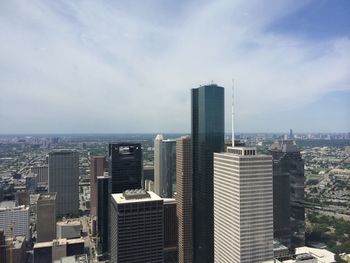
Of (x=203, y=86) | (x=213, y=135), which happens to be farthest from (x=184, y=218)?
(x=203, y=86)

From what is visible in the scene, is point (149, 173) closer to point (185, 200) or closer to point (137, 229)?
point (185, 200)

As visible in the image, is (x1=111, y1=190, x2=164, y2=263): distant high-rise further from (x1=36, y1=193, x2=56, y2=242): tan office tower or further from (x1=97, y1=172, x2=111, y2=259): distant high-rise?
(x1=36, y1=193, x2=56, y2=242): tan office tower

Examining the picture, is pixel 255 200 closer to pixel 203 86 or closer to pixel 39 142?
pixel 203 86

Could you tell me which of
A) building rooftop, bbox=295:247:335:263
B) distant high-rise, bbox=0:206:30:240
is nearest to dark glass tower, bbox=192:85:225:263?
building rooftop, bbox=295:247:335:263

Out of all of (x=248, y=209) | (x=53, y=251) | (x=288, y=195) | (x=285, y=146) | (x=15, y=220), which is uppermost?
(x=285, y=146)

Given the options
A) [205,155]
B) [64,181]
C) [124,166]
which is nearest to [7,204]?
[64,181]

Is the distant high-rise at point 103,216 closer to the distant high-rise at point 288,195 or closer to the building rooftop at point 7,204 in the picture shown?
the building rooftop at point 7,204
